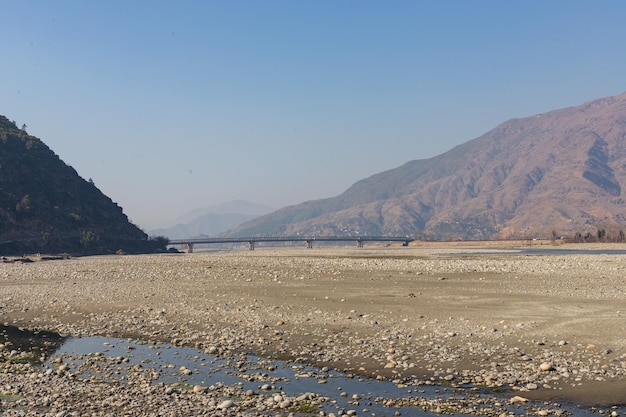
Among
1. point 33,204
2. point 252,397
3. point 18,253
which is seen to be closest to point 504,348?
point 252,397

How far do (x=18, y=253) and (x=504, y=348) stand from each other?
337ft

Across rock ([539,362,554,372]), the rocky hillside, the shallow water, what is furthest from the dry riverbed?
the rocky hillside

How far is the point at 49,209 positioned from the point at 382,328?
122 metres

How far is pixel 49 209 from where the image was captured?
121875mm

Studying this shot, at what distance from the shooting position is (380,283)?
115ft

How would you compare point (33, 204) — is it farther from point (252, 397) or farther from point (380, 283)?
point (252, 397)

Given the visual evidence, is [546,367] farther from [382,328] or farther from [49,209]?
[49,209]

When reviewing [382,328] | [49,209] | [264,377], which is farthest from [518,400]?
[49,209]

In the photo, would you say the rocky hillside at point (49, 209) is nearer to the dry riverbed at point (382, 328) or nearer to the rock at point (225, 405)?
the dry riverbed at point (382, 328)

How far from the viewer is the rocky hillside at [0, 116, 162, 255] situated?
358 ft

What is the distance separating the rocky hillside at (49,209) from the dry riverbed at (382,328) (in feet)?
267

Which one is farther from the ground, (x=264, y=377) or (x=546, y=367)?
(x=264, y=377)

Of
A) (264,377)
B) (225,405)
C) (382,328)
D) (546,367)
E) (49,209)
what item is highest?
(49,209)

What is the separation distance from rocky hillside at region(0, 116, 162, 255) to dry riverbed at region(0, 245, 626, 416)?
267 ft
